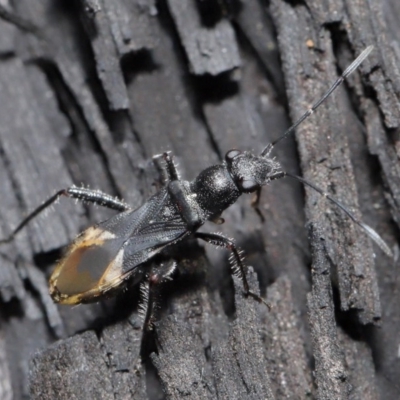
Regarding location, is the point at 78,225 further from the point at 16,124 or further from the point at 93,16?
the point at 93,16

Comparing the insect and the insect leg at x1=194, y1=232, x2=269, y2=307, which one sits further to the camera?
the insect

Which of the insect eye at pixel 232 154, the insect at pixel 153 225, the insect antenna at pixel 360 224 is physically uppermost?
the insect eye at pixel 232 154

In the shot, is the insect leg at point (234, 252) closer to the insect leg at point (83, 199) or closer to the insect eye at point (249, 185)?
the insect eye at point (249, 185)

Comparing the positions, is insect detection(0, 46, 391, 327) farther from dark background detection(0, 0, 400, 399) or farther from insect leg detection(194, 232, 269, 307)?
dark background detection(0, 0, 400, 399)

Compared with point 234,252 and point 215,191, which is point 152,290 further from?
point 215,191

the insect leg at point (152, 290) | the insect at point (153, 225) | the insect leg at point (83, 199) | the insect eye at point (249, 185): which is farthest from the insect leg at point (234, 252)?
the insect leg at point (83, 199)

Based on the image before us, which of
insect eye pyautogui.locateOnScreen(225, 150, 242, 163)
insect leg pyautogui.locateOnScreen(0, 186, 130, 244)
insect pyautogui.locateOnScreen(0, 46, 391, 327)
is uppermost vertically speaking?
insect leg pyautogui.locateOnScreen(0, 186, 130, 244)

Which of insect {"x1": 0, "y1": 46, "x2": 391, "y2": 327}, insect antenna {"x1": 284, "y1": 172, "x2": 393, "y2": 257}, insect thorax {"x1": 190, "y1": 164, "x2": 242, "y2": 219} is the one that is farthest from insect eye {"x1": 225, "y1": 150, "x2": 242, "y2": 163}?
insect antenna {"x1": 284, "y1": 172, "x2": 393, "y2": 257}

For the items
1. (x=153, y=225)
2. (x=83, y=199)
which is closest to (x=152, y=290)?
(x=153, y=225)

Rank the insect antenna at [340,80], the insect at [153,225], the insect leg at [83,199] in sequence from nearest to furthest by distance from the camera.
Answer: the insect antenna at [340,80]
the insect at [153,225]
the insect leg at [83,199]
